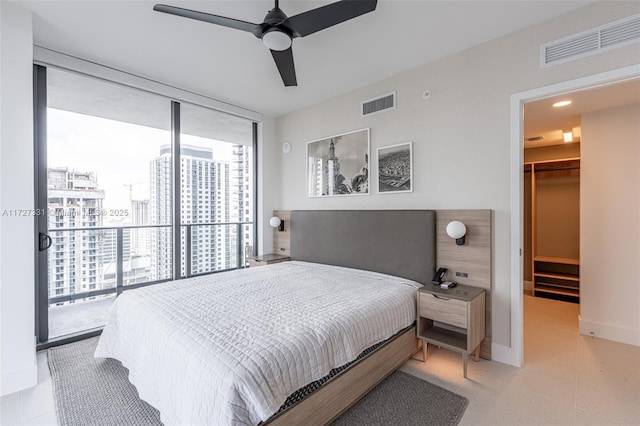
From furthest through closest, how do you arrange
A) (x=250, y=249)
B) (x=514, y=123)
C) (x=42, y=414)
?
(x=250, y=249) → (x=514, y=123) → (x=42, y=414)

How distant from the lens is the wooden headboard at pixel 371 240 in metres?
2.84

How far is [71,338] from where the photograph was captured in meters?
2.88

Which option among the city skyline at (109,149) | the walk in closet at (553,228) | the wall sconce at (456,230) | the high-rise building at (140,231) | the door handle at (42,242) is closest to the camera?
the wall sconce at (456,230)

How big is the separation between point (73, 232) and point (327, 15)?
3.47 meters

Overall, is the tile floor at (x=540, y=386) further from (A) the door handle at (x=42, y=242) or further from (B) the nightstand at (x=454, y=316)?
(A) the door handle at (x=42, y=242)

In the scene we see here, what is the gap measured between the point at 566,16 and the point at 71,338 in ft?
17.2

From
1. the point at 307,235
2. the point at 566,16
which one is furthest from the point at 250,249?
the point at 566,16

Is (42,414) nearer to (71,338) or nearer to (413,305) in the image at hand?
(71,338)

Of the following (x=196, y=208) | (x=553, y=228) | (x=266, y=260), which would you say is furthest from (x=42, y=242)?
(x=553, y=228)

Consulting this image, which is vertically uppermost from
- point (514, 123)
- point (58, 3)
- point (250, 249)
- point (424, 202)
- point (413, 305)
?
point (58, 3)

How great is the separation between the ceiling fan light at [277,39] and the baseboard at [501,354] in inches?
117

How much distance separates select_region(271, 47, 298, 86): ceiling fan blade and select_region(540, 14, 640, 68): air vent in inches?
80.0

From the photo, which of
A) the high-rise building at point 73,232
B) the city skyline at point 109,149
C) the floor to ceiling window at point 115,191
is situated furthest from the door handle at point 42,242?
the city skyline at point 109,149

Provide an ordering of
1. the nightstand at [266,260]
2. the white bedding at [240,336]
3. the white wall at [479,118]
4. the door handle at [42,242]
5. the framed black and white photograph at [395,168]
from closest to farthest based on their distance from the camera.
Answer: the white bedding at [240,336] → the white wall at [479,118] → the door handle at [42,242] → the framed black and white photograph at [395,168] → the nightstand at [266,260]
